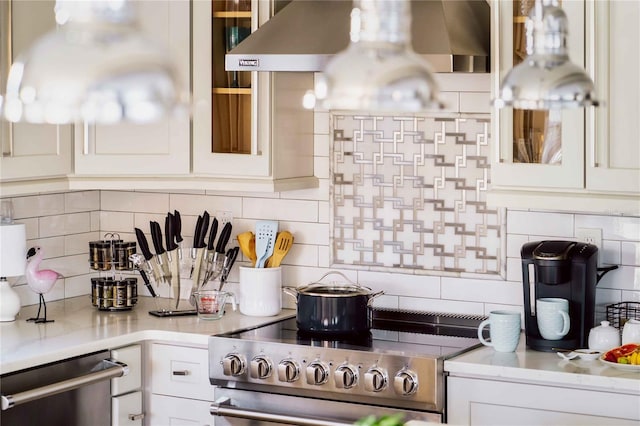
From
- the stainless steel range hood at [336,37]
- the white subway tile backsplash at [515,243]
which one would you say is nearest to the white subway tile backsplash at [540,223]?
the white subway tile backsplash at [515,243]

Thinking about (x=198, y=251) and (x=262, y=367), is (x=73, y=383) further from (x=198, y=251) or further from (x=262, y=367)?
(x=198, y=251)

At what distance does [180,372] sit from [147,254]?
0.62 meters

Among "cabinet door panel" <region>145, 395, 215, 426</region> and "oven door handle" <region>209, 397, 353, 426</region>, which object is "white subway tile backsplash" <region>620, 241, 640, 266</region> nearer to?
"oven door handle" <region>209, 397, 353, 426</region>

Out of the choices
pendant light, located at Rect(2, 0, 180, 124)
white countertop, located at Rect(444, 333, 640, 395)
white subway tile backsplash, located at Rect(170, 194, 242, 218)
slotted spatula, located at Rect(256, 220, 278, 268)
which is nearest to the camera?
pendant light, located at Rect(2, 0, 180, 124)

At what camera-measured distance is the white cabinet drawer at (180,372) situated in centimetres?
388

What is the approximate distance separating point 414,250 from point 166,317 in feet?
3.30

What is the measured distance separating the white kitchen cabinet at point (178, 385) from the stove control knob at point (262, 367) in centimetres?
24

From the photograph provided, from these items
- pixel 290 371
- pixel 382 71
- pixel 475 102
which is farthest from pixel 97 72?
pixel 475 102

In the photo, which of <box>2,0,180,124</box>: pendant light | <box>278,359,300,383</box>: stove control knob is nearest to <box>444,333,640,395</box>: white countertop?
<box>278,359,300,383</box>: stove control knob

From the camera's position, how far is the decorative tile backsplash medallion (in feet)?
13.1

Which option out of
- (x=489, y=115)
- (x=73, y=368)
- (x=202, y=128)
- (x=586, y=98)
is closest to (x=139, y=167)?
(x=202, y=128)

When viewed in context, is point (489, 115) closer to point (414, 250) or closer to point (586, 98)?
point (414, 250)

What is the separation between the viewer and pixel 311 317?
3875 mm

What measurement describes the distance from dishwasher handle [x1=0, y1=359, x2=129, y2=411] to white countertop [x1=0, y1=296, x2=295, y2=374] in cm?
7
